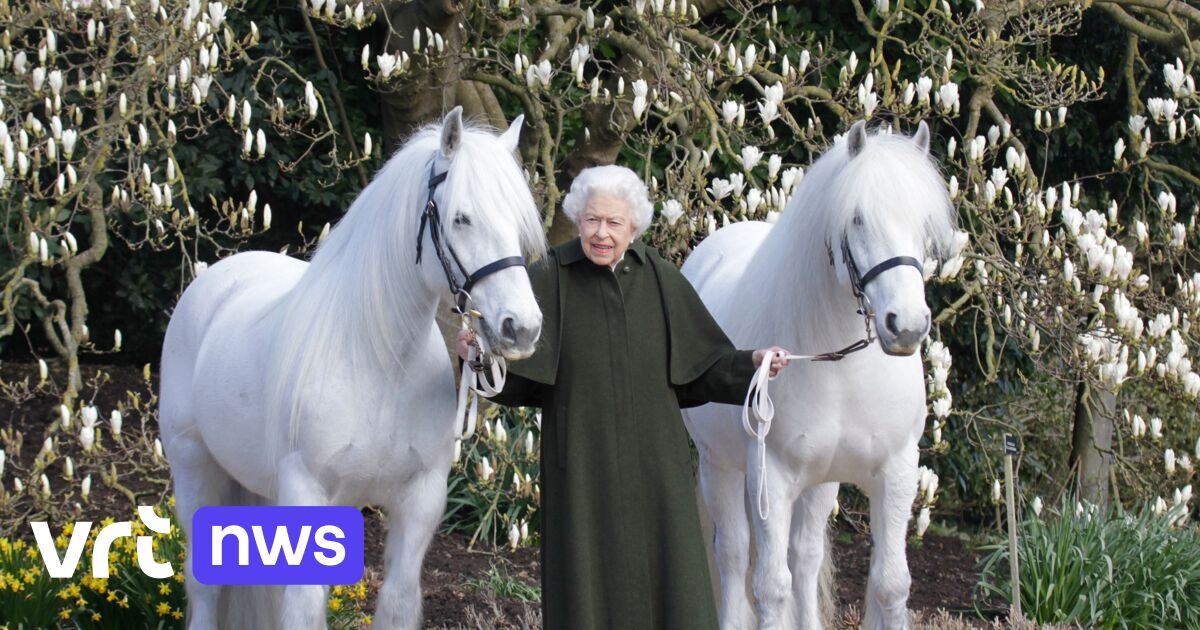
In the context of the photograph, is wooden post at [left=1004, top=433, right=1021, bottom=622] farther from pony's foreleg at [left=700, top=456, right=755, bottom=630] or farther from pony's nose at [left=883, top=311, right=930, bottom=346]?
pony's nose at [left=883, top=311, right=930, bottom=346]

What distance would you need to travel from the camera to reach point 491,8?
621cm

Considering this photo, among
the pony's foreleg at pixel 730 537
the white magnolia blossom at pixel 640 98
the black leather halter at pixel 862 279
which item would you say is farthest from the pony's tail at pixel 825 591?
the white magnolia blossom at pixel 640 98

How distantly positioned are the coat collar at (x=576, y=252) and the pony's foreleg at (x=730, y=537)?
1.28 m

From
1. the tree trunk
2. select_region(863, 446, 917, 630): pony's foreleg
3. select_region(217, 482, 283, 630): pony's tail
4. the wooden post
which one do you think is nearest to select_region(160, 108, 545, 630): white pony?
select_region(217, 482, 283, 630): pony's tail

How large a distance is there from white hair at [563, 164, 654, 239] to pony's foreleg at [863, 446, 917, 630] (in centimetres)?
115

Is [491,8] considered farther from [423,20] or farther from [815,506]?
[815,506]

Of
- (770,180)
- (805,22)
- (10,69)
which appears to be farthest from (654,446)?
(10,69)

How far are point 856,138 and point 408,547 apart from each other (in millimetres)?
1703

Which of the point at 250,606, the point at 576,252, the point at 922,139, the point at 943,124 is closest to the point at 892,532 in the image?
the point at 922,139

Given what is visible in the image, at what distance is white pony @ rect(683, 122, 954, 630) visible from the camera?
12.2 ft

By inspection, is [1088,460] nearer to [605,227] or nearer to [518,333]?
[605,227]

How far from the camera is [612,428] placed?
357 cm

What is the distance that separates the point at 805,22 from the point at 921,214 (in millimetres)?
4587

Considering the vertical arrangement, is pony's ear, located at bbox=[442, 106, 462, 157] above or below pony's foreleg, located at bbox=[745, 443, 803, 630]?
above
